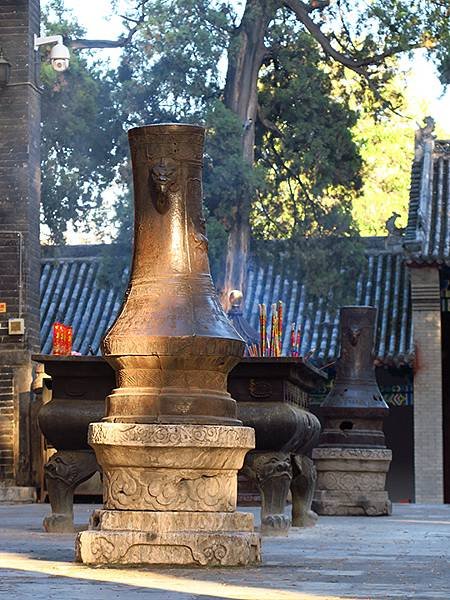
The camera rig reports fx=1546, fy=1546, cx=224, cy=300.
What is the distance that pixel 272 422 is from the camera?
1073cm

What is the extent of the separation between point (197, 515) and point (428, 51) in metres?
17.4

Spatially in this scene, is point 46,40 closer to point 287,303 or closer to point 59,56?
point 59,56

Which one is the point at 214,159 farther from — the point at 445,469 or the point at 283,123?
the point at 445,469

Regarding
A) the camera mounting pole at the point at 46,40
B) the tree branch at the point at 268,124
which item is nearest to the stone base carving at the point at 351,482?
the camera mounting pole at the point at 46,40

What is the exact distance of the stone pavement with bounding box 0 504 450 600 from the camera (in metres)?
5.78

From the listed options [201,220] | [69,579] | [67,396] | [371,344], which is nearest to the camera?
[69,579]

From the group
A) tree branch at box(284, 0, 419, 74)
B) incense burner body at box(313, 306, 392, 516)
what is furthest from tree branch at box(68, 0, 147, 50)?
incense burner body at box(313, 306, 392, 516)

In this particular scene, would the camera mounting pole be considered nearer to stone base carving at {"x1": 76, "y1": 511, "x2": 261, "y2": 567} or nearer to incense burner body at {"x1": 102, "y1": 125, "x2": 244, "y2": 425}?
incense burner body at {"x1": 102, "y1": 125, "x2": 244, "y2": 425}

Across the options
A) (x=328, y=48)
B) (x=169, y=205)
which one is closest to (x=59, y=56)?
(x=328, y=48)

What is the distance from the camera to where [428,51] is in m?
23.7

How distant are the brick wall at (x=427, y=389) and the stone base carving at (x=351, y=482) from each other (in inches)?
297

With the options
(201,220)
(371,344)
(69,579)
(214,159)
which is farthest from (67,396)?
(214,159)

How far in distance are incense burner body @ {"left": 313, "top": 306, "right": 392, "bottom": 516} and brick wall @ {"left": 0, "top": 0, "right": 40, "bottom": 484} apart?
5559mm

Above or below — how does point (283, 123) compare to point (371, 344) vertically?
above
